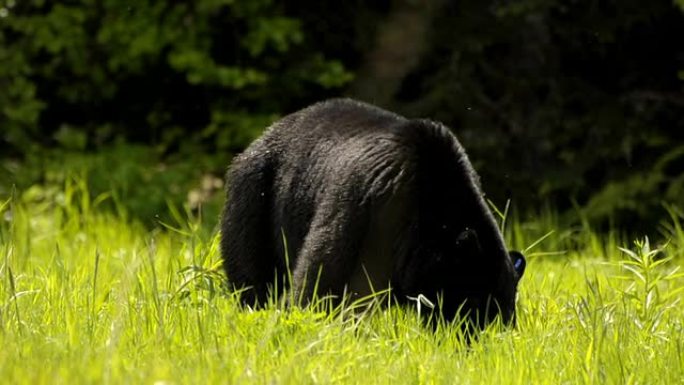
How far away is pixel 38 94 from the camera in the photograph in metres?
10.6

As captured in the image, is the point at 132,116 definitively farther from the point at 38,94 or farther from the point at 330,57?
the point at 330,57

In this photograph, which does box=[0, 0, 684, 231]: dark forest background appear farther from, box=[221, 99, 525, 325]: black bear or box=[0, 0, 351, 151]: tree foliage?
box=[221, 99, 525, 325]: black bear

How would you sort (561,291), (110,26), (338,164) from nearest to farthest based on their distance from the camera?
(338,164) < (561,291) < (110,26)

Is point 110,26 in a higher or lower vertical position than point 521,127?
higher

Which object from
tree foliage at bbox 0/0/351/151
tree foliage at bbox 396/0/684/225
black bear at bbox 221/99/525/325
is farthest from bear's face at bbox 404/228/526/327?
tree foliage at bbox 0/0/351/151

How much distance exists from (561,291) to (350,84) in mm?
4985

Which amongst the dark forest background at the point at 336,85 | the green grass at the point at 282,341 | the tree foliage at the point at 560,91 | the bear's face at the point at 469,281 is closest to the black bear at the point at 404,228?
the bear's face at the point at 469,281

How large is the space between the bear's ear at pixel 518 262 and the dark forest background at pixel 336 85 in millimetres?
4308

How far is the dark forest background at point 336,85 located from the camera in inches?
382

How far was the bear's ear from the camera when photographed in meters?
5.00

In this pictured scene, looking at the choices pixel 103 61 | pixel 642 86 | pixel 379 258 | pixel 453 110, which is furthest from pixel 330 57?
pixel 379 258

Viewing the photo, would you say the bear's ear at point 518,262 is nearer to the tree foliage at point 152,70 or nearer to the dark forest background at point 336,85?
the dark forest background at point 336,85

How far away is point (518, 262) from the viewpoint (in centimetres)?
503

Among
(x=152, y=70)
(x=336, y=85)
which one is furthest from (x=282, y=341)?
(x=152, y=70)
